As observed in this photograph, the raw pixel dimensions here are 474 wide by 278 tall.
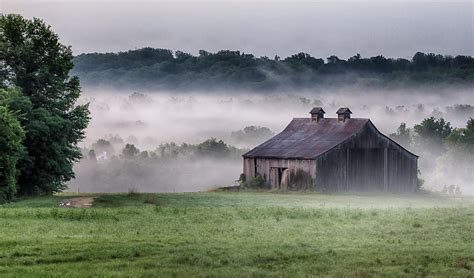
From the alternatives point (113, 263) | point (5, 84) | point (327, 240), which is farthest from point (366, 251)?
point (5, 84)

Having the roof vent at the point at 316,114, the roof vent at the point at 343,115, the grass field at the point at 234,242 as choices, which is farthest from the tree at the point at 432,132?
the grass field at the point at 234,242

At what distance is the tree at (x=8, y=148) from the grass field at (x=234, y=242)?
1802cm

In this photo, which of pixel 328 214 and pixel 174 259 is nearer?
pixel 174 259

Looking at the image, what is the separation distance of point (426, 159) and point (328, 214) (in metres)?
105

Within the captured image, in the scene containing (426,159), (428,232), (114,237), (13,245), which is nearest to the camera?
(13,245)

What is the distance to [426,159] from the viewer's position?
146750 millimetres

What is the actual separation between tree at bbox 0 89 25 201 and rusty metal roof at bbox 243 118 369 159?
3211 cm

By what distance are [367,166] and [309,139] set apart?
6607 mm

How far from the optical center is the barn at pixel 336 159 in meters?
87.1

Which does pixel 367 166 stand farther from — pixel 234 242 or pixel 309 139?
pixel 234 242

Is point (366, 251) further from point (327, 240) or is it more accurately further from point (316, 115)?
point (316, 115)

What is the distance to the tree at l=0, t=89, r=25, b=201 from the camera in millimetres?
60938

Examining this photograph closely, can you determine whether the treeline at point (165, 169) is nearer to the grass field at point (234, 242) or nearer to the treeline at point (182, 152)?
the treeline at point (182, 152)

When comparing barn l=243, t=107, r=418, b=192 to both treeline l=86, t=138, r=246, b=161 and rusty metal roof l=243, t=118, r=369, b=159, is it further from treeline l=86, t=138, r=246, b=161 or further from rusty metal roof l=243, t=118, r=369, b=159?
treeline l=86, t=138, r=246, b=161
